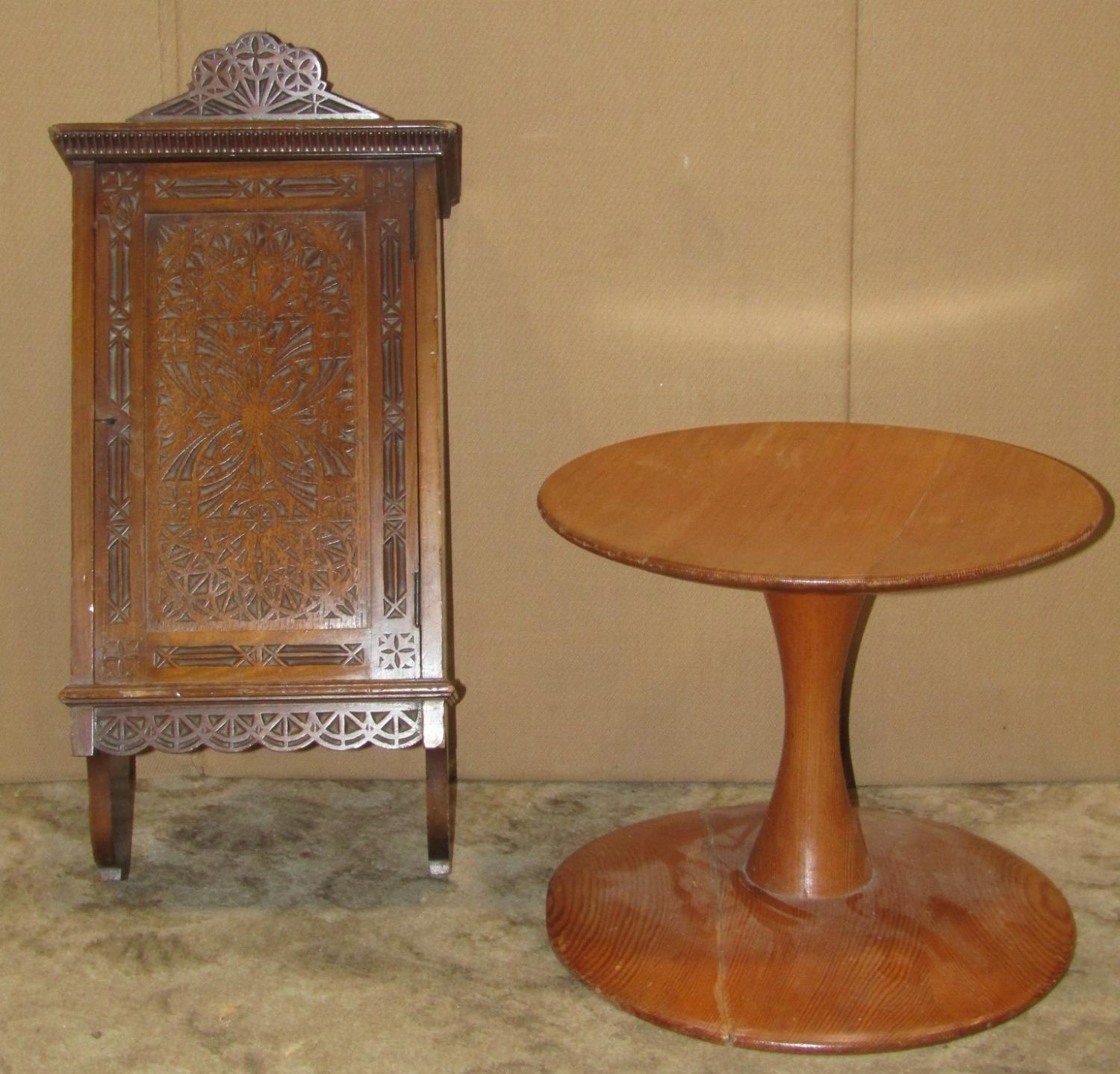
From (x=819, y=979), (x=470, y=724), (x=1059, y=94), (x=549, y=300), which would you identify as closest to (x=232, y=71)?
(x=549, y=300)

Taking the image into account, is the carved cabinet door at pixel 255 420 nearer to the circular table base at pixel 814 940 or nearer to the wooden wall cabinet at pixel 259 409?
the wooden wall cabinet at pixel 259 409

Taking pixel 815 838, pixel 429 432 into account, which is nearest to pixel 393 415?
pixel 429 432

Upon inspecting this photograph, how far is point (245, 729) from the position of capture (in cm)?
247

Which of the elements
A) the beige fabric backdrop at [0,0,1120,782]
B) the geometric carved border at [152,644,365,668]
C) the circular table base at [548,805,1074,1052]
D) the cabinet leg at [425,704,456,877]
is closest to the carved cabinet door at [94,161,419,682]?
the geometric carved border at [152,644,365,668]

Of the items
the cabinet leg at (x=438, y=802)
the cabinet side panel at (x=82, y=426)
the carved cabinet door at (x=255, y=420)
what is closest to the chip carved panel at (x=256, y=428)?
the carved cabinet door at (x=255, y=420)

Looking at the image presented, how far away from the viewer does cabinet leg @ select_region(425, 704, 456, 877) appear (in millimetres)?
2492

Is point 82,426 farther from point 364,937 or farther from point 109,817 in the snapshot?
point 364,937

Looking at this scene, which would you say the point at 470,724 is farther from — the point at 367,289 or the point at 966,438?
the point at 966,438

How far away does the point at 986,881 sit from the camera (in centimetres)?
246

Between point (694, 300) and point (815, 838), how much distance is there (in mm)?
1164

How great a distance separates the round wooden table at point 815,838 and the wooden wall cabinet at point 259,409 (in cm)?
41

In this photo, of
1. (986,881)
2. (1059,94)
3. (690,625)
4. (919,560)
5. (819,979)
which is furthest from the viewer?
(690,625)

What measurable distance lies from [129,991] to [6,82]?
1.88 m

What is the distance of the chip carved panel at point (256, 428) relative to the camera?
8.27ft
